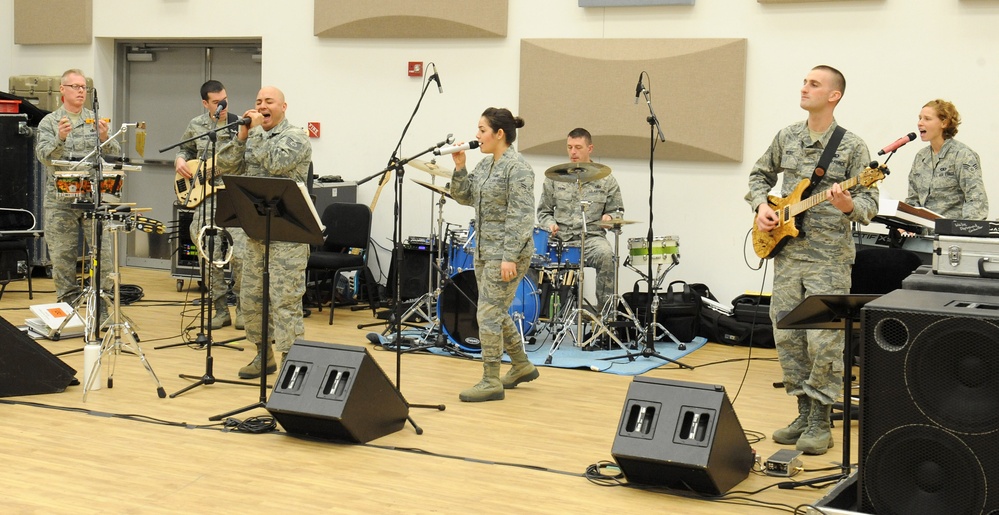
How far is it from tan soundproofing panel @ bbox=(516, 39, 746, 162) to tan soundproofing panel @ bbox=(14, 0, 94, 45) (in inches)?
212

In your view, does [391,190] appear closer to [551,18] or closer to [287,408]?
[551,18]

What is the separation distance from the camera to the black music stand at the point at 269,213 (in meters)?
5.45

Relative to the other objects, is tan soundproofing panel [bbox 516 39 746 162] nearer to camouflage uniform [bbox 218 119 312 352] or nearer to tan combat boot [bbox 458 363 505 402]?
tan combat boot [bbox 458 363 505 402]

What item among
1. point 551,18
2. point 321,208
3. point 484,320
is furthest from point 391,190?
point 484,320

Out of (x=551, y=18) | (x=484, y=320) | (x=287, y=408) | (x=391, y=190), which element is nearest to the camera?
(x=287, y=408)

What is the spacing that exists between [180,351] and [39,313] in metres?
1.26

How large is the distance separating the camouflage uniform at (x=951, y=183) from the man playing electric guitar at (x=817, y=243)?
6.90 feet

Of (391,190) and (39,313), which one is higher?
(391,190)

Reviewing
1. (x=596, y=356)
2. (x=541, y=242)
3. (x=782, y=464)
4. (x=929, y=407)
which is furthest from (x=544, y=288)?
(x=929, y=407)

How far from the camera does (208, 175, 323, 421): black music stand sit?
5.45 meters

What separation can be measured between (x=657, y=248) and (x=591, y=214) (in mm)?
749

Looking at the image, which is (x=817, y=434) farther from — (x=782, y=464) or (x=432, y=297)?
(x=432, y=297)

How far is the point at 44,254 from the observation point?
1111cm

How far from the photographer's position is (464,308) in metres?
7.76
